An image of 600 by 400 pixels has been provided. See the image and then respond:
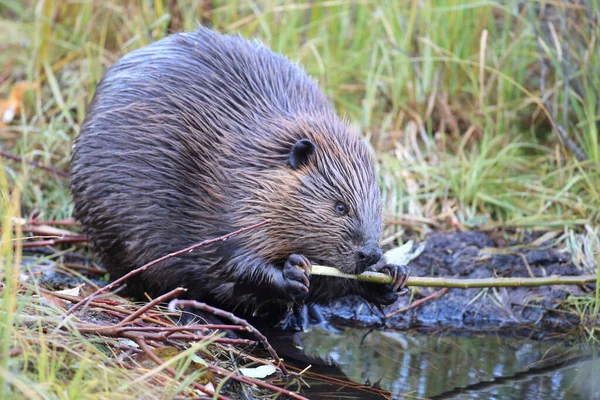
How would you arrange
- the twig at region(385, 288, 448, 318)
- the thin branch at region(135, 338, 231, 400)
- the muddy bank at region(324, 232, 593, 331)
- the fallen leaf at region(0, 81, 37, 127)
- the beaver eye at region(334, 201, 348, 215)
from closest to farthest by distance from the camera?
the thin branch at region(135, 338, 231, 400)
the beaver eye at region(334, 201, 348, 215)
the twig at region(385, 288, 448, 318)
the muddy bank at region(324, 232, 593, 331)
the fallen leaf at region(0, 81, 37, 127)

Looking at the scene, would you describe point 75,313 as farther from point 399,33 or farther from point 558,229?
point 399,33

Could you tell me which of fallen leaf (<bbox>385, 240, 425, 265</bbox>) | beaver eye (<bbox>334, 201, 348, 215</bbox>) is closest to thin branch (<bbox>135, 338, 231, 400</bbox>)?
beaver eye (<bbox>334, 201, 348, 215</bbox>)

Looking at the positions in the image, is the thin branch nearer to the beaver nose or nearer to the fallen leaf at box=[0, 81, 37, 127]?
the beaver nose

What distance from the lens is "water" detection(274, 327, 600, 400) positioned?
3.57 meters

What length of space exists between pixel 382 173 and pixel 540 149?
4.09ft

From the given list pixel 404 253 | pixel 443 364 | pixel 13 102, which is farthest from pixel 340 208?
pixel 13 102

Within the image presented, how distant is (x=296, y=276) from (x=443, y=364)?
876 millimetres

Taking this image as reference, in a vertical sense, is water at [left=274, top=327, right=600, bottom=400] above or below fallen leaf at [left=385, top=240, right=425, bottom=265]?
below

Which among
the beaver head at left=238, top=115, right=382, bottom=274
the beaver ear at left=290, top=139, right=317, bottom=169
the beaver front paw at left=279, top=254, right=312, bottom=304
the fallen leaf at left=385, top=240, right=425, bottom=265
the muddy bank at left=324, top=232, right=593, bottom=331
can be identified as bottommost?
the muddy bank at left=324, top=232, right=593, bottom=331

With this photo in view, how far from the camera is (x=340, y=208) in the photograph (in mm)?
3721

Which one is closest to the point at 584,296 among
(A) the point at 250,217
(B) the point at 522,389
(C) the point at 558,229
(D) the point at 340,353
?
→ (C) the point at 558,229

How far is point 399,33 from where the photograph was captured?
20.3ft

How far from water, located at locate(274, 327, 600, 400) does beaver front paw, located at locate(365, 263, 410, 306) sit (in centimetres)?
27

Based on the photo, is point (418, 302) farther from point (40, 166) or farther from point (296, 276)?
point (40, 166)
